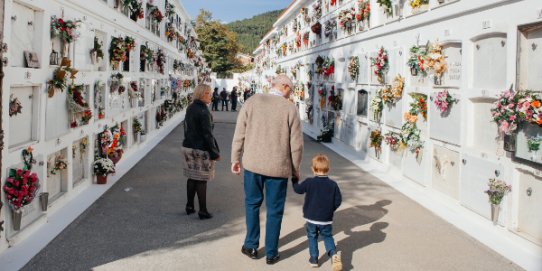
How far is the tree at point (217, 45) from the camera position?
194 ft

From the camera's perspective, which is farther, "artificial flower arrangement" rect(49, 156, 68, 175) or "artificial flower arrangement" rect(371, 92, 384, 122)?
"artificial flower arrangement" rect(371, 92, 384, 122)

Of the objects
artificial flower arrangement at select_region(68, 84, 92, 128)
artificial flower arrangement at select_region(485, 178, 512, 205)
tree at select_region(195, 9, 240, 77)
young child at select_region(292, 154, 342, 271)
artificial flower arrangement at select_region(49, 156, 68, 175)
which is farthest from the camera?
tree at select_region(195, 9, 240, 77)

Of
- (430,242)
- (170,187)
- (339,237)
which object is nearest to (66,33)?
(170,187)

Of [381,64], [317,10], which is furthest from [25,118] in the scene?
[317,10]

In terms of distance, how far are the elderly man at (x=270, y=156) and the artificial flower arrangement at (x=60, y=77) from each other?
7.75ft

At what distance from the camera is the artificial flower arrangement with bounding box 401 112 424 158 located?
7.54 m

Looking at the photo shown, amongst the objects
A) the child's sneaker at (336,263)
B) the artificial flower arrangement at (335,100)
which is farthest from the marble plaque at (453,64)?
the artificial flower arrangement at (335,100)

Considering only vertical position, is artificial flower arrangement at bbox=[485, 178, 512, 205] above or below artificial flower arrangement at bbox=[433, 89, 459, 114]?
below

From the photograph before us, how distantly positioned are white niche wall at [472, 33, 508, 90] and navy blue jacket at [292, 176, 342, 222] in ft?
7.97

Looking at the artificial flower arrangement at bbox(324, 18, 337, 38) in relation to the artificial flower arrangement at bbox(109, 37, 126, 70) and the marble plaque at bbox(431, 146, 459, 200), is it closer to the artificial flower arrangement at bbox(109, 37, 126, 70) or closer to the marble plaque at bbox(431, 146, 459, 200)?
the artificial flower arrangement at bbox(109, 37, 126, 70)

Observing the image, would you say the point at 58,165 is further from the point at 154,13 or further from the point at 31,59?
the point at 154,13

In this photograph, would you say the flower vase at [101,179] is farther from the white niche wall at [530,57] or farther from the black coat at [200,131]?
the white niche wall at [530,57]

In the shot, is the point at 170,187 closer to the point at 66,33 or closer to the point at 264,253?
the point at 66,33

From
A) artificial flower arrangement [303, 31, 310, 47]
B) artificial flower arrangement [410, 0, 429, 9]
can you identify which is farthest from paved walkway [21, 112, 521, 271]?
artificial flower arrangement [303, 31, 310, 47]
